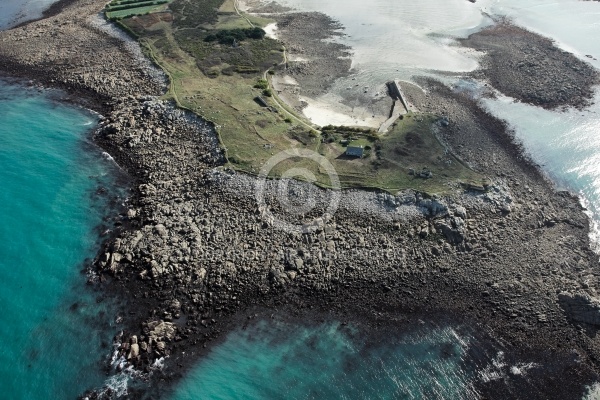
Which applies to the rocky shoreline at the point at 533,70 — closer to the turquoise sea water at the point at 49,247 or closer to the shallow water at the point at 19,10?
the turquoise sea water at the point at 49,247

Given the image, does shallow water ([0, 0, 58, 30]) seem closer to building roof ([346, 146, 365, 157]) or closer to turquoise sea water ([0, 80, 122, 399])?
turquoise sea water ([0, 80, 122, 399])

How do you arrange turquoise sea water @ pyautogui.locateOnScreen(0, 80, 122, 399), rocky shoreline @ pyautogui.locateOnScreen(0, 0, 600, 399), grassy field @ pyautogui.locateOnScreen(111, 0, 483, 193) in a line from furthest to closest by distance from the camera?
grassy field @ pyautogui.locateOnScreen(111, 0, 483, 193), rocky shoreline @ pyautogui.locateOnScreen(0, 0, 600, 399), turquoise sea water @ pyautogui.locateOnScreen(0, 80, 122, 399)

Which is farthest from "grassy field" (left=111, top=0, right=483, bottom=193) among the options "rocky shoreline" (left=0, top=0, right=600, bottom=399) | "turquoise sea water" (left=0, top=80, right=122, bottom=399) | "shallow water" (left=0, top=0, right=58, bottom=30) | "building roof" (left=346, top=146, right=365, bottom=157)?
"shallow water" (left=0, top=0, right=58, bottom=30)

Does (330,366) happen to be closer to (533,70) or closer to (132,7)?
(533,70)

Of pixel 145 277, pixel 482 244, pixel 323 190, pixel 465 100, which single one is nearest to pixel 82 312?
pixel 145 277

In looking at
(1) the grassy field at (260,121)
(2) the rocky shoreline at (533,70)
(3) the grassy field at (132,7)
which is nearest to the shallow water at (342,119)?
(2) the rocky shoreline at (533,70)

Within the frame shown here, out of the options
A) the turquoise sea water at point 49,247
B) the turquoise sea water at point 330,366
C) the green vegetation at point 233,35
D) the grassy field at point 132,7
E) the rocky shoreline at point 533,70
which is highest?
the grassy field at point 132,7

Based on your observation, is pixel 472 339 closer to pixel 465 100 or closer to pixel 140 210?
pixel 140 210
